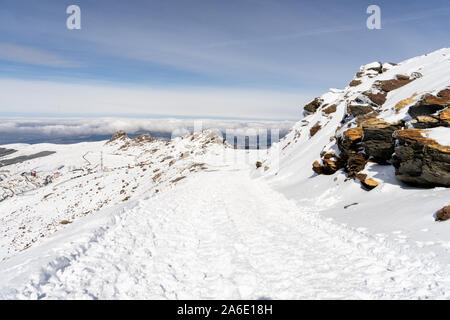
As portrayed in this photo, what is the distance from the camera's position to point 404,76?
32594 millimetres

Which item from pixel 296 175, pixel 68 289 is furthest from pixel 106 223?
pixel 296 175

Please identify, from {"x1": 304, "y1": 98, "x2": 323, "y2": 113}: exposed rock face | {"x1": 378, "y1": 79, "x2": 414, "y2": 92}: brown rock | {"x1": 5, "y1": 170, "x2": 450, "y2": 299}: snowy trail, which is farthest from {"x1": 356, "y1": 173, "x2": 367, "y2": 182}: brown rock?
{"x1": 304, "y1": 98, "x2": 323, "y2": 113}: exposed rock face

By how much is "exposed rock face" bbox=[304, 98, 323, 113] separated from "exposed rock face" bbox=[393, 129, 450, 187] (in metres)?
43.9

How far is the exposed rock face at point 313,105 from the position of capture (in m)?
55.9

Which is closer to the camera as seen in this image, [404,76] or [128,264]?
[128,264]

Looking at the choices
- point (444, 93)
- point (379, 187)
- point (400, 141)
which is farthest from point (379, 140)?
point (444, 93)

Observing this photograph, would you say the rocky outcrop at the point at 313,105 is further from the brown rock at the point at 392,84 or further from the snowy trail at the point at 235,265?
the snowy trail at the point at 235,265

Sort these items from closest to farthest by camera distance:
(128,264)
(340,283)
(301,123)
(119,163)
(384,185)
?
(340,283) → (128,264) → (384,185) → (301,123) → (119,163)

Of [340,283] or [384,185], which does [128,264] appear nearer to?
[340,283]

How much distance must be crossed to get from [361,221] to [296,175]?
628 inches

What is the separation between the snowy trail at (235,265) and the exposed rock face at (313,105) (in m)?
48.9

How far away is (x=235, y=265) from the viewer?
8328 millimetres

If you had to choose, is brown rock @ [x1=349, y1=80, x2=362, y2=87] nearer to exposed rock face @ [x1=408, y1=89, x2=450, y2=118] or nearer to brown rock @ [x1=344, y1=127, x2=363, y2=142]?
brown rock @ [x1=344, y1=127, x2=363, y2=142]

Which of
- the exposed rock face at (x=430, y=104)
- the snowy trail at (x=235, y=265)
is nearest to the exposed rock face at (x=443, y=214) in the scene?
the snowy trail at (x=235, y=265)
